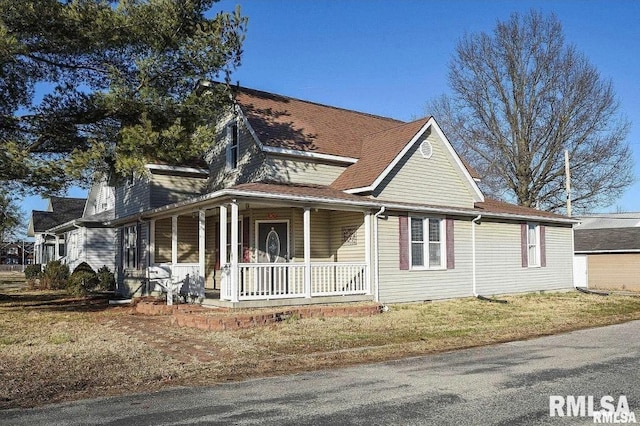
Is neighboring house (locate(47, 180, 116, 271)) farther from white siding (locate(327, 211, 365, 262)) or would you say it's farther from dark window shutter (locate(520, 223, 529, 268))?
dark window shutter (locate(520, 223, 529, 268))

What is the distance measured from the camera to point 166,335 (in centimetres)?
1206

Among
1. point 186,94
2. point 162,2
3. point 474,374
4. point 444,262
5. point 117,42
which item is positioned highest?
point 162,2

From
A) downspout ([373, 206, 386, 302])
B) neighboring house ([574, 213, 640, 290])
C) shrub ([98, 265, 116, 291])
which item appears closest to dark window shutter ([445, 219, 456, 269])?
downspout ([373, 206, 386, 302])

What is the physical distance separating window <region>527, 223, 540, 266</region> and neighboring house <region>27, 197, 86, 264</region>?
3126 cm

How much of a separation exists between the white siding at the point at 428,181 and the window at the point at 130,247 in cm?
1005

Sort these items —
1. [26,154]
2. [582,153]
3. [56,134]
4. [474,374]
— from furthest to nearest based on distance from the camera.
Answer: [582,153]
[56,134]
[26,154]
[474,374]

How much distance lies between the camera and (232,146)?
66.5 ft

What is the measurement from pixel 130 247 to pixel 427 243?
11.7m

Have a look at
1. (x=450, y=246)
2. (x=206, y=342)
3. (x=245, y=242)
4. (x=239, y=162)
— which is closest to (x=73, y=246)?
(x=239, y=162)

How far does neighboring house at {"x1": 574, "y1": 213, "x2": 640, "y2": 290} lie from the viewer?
30906 millimetres

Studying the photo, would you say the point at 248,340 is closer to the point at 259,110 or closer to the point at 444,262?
the point at 444,262

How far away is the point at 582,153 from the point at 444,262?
74.2 ft

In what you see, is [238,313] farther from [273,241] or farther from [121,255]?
[121,255]

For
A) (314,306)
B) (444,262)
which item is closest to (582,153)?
(444,262)
